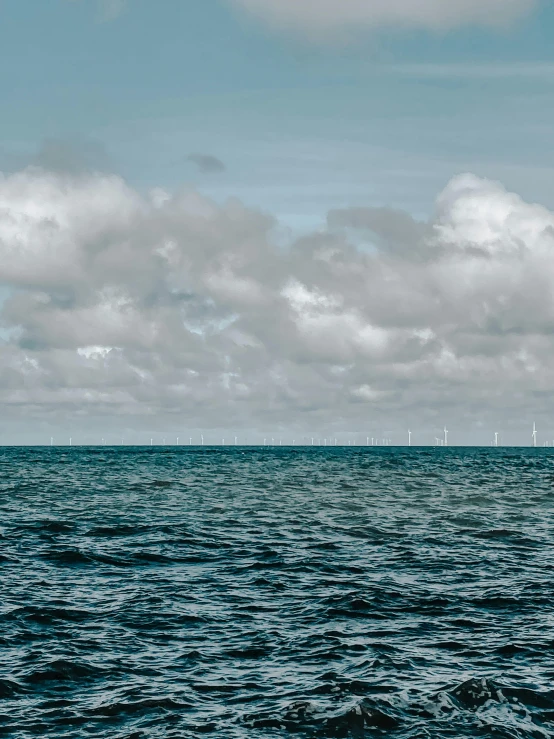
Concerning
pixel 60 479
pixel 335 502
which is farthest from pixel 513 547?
pixel 60 479

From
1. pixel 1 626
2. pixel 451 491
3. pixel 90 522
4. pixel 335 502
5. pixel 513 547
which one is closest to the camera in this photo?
pixel 1 626

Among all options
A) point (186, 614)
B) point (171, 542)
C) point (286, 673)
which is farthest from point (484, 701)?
point (171, 542)

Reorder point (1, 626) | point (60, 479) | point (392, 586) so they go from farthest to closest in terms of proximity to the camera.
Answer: point (60, 479), point (392, 586), point (1, 626)

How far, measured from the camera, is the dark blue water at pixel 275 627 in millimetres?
20984

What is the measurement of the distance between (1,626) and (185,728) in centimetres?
1217

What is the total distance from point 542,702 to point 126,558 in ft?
87.2

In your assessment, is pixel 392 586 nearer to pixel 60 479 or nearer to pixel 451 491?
pixel 451 491

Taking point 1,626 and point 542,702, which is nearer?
point 542,702

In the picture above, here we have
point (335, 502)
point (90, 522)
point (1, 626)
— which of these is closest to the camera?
point (1, 626)

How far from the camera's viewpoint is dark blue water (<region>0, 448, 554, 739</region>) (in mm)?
20984

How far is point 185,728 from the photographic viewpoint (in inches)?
788

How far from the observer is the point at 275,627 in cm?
2944

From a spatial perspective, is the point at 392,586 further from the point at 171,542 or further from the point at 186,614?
the point at 171,542

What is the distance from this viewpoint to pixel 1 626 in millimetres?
29141
